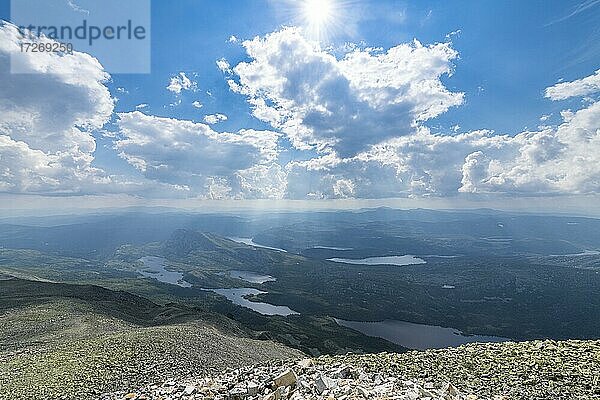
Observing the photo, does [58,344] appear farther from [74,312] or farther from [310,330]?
[310,330]

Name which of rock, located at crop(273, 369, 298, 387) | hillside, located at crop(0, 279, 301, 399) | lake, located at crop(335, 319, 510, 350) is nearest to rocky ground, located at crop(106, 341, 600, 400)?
rock, located at crop(273, 369, 298, 387)

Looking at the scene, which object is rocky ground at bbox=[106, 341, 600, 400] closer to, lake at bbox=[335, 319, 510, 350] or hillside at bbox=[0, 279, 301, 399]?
hillside at bbox=[0, 279, 301, 399]

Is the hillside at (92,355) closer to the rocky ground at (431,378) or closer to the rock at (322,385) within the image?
the rocky ground at (431,378)

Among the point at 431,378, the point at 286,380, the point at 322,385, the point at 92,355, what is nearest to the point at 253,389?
the point at 286,380

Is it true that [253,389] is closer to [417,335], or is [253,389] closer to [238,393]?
[238,393]

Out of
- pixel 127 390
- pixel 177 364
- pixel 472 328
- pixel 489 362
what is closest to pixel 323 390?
pixel 489 362

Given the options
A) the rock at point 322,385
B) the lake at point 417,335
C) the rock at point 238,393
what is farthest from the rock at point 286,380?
the lake at point 417,335
